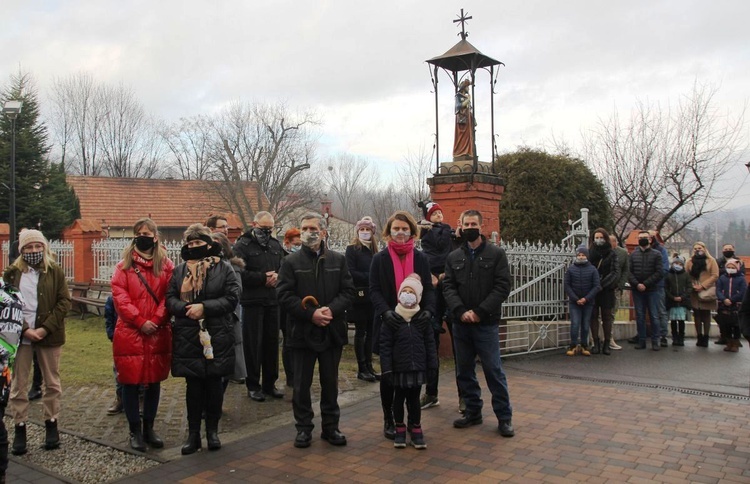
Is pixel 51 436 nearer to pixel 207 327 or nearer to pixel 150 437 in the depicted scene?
pixel 150 437

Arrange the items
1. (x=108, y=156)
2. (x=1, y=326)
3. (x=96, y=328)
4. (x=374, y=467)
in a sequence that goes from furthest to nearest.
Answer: (x=108, y=156) < (x=96, y=328) < (x=374, y=467) < (x=1, y=326)

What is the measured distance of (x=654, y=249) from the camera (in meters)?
10.3

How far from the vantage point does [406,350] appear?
206 inches

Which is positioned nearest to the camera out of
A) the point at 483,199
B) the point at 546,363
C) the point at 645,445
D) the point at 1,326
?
the point at 1,326

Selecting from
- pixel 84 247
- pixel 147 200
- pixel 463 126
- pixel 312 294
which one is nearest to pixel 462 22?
pixel 463 126

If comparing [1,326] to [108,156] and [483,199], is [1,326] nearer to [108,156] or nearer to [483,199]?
[483,199]

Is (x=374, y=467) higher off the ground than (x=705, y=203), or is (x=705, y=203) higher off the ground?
(x=705, y=203)

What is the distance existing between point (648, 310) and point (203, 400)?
7.68 m

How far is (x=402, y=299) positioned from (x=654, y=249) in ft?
21.8

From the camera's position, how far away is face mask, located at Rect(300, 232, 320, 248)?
5367mm

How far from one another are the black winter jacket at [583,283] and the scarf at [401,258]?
4740mm

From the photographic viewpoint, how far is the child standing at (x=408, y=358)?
5.21m

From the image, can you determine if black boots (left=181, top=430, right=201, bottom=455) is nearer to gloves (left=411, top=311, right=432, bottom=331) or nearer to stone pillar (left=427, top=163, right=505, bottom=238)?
gloves (left=411, top=311, right=432, bottom=331)

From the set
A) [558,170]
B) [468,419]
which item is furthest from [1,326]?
[558,170]
